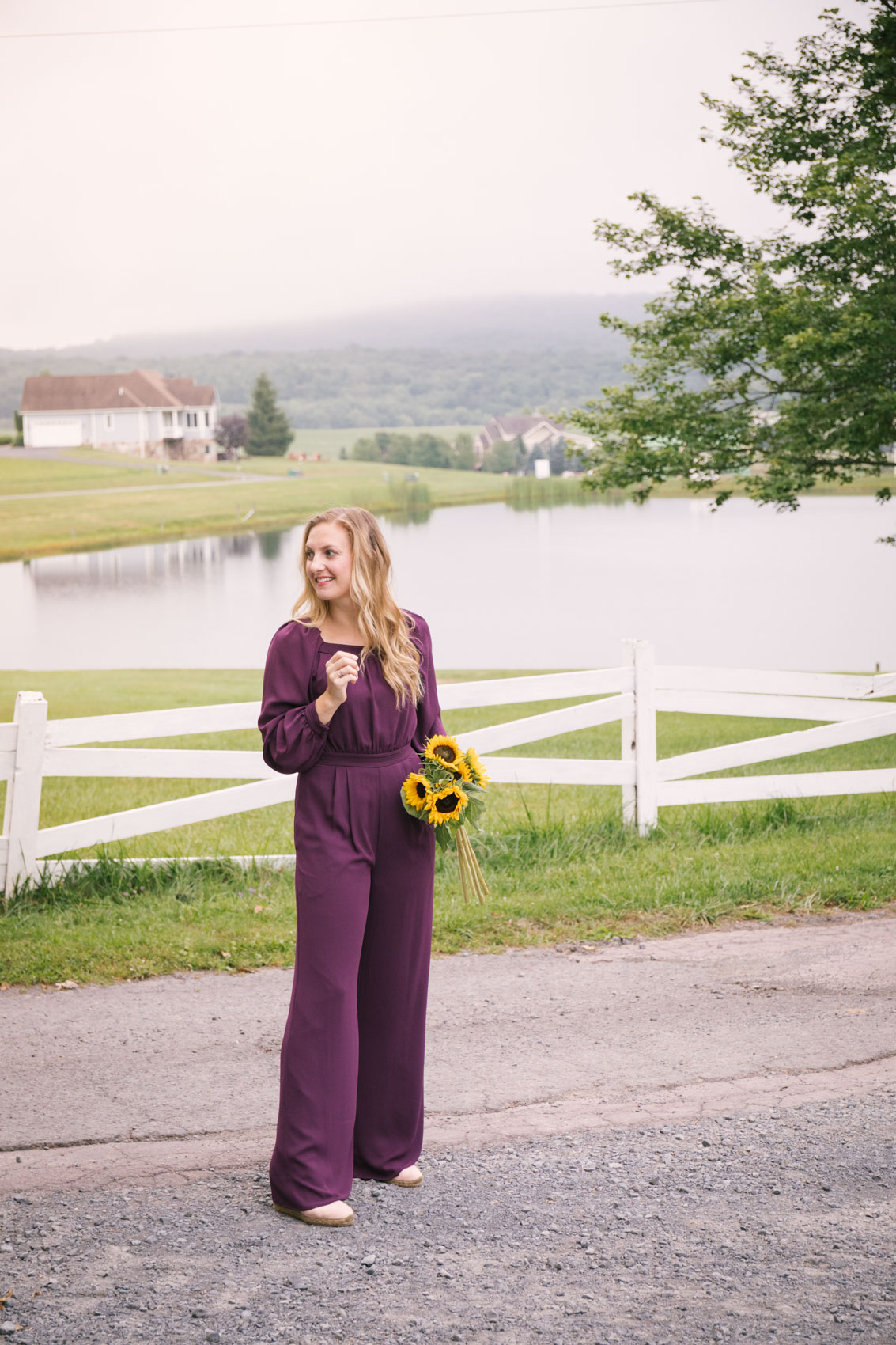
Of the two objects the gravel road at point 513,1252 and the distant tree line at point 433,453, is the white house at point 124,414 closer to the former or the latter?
the distant tree line at point 433,453

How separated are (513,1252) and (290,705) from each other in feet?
4.85

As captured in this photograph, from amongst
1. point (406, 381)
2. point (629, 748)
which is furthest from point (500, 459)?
point (629, 748)

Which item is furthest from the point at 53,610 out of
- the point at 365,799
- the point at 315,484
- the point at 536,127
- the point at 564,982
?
the point at 365,799

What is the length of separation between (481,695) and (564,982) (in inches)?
81.7

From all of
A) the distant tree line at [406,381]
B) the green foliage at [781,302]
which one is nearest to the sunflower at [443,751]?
the green foliage at [781,302]

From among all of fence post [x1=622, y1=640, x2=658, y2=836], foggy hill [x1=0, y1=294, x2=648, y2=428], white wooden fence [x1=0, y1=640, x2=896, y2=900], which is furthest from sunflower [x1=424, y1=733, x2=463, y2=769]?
foggy hill [x1=0, y1=294, x2=648, y2=428]

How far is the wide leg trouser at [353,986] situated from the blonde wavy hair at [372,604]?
24 cm

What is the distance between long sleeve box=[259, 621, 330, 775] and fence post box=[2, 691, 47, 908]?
2.80 meters

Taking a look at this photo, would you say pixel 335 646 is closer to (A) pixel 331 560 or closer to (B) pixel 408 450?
(A) pixel 331 560

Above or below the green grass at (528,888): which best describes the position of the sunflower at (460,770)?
above

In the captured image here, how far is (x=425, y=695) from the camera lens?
11.5 ft

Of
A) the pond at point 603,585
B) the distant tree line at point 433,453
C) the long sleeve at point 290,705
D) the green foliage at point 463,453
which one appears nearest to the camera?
the long sleeve at point 290,705

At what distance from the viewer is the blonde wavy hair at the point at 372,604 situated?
10.9 feet

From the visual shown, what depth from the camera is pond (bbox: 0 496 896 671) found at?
1513 centimetres
